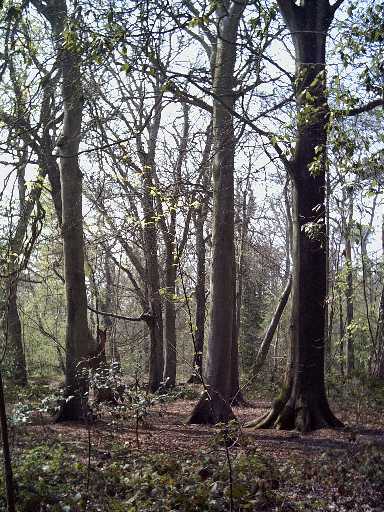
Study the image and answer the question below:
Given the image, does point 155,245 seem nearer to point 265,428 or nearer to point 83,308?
point 83,308

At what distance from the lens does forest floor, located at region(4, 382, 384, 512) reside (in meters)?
5.39

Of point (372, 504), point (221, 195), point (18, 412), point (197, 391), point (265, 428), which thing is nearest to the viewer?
point (372, 504)

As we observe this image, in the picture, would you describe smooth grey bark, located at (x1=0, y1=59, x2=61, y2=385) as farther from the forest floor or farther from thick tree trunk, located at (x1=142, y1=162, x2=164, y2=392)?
thick tree trunk, located at (x1=142, y1=162, x2=164, y2=392)

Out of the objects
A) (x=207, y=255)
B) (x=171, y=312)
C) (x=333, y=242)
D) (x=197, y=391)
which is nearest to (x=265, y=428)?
(x=197, y=391)

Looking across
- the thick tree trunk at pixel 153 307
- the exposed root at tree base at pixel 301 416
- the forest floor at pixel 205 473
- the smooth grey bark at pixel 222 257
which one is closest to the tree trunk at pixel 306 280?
the exposed root at tree base at pixel 301 416

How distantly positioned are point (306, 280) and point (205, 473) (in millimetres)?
4072

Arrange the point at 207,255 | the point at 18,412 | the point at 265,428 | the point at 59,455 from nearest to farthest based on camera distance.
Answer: the point at 18,412 → the point at 59,455 → the point at 265,428 → the point at 207,255

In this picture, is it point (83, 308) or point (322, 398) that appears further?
point (83, 308)

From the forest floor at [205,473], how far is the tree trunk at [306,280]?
514mm

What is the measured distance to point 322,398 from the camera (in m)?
9.27

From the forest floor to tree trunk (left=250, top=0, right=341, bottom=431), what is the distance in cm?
51

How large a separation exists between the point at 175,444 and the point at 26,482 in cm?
344

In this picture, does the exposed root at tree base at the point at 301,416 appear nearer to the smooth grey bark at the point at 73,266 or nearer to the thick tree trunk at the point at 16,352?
the smooth grey bark at the point at 73,266

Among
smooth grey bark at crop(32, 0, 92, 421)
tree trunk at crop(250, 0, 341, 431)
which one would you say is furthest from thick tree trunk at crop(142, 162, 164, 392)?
tree trunk at crop(250, 0, 341, 431)
